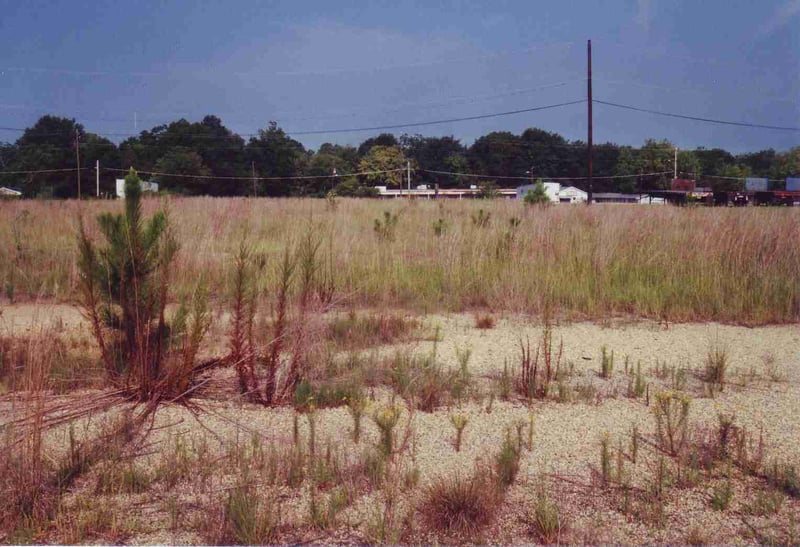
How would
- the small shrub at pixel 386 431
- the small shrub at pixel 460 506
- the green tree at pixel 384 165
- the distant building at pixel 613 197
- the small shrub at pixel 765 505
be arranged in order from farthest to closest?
the green tree at pixel 384 165, the distant building at pixel 613 197, the small shrub at pixel 386 431, the small shrub at pixel 765 505, the small shrub at pixel 460 506

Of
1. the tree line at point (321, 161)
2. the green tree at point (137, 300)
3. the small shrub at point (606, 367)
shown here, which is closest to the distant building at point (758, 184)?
the tree line at point (321, 161)

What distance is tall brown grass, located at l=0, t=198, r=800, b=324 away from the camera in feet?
26.6

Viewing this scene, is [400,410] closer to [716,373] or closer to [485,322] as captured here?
[716,373]

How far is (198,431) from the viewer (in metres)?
4.30

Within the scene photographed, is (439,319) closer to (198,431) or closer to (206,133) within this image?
(198,431)

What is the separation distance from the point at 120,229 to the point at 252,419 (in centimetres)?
174

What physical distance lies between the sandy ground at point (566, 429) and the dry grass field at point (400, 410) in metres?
0.02

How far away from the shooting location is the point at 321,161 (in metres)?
70.1

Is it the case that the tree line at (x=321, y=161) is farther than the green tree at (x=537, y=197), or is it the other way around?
the tree line at (x=321, y=161)

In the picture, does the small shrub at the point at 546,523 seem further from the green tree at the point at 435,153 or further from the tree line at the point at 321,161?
the green tree at the point at 435,153

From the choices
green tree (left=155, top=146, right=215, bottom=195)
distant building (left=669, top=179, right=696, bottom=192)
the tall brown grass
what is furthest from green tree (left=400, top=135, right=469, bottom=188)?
the tall brown grass

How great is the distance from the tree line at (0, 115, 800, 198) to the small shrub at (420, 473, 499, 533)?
21245 millimetres

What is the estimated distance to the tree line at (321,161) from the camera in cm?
2736

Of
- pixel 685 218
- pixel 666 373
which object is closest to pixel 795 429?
pixel 666 373
